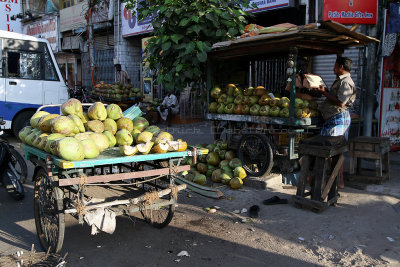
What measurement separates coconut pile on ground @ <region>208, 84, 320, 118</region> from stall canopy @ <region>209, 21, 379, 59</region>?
26.4 inches

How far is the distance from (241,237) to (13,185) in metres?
3.42

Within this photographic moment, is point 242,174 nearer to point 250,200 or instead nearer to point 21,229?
point 250,200

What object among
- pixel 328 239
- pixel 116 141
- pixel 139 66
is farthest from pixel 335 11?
pixel 139 66

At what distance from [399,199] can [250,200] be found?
203 centimetres

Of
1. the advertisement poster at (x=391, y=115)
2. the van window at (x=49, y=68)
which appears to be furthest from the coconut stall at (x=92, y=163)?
the van window at (x=49, y=68)

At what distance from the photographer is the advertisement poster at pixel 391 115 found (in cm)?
698

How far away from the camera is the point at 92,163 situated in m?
2.89

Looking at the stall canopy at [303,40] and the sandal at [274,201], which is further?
the sandal at [274,201]

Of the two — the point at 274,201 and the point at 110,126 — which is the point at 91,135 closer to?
the point at 110,126

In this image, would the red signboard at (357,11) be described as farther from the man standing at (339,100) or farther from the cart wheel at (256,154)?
the cart wheel at (256,154)

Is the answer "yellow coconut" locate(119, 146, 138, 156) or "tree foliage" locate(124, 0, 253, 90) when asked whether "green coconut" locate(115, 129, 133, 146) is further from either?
"tree foliage" locate(124, 0, 253, 90)

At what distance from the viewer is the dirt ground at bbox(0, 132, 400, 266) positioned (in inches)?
127

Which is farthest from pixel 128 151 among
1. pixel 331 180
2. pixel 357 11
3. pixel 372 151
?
pixel 357 11

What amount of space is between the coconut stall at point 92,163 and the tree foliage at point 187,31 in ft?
7.11
